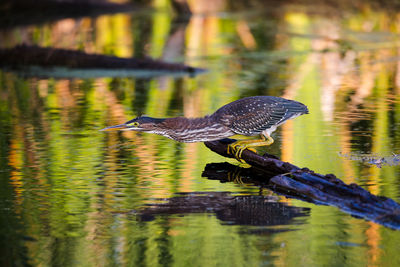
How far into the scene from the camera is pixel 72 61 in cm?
1778

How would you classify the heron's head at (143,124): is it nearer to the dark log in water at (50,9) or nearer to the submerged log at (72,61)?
the submerged log at (72,61)

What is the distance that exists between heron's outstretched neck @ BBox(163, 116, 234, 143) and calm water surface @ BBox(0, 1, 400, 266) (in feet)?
1.27

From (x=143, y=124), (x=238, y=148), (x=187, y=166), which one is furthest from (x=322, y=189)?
(x=143, y=124)

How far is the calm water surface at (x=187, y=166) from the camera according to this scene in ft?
20.7

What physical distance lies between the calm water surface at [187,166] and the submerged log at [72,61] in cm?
83

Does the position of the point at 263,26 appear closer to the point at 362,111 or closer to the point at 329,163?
the point at 362,111

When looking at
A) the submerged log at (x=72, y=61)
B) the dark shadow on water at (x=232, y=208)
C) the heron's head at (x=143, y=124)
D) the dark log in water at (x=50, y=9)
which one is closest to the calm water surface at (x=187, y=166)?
the dark shadow on water at (x=232, y=208)

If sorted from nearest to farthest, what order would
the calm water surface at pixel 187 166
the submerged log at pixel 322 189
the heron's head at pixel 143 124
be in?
the calm water surface at pixel 187 166
the submerged log at pixel 322 189
the heron's head at pixel 143 124

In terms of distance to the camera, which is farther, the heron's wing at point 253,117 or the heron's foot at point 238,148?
the heron's wing at point 253,117

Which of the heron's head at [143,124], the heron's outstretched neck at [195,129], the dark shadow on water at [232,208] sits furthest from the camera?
the heron's outstretched neck at [195,129]

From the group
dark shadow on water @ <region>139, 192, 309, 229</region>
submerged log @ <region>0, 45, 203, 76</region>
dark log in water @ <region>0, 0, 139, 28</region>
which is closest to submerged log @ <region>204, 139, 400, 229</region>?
dark shadow on water @ <region>139, 192, 309, 229</region>

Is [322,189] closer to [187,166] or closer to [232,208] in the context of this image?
[232,208]

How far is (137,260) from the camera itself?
20.1 ft

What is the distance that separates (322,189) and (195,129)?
6.73 feet
